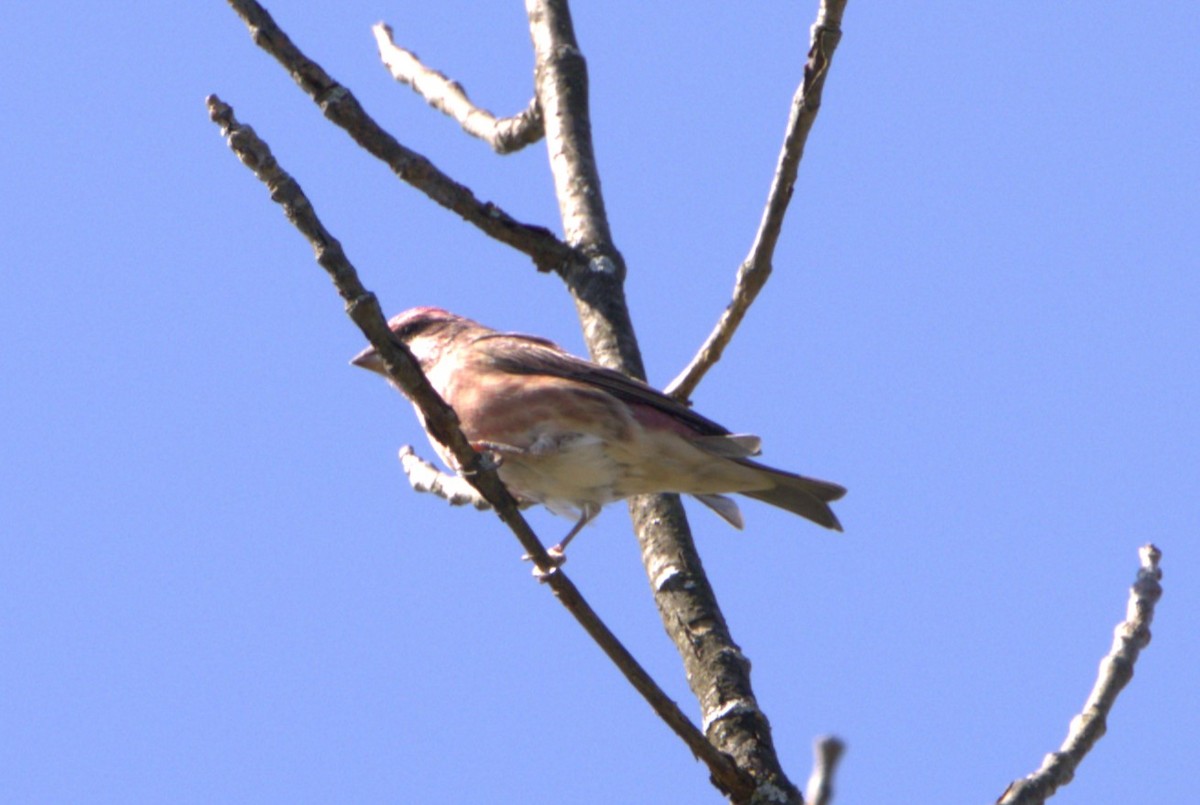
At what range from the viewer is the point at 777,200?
5621 mm

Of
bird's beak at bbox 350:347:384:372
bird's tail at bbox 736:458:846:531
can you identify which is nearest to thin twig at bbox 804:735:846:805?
bird's tail at bbox 736:458:846:531

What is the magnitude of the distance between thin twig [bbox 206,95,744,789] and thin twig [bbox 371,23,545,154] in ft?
10.9

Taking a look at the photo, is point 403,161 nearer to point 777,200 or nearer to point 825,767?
point 777,200

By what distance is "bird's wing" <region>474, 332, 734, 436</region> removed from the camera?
21.2 feet

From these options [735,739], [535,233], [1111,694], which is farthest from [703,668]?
[535,233]

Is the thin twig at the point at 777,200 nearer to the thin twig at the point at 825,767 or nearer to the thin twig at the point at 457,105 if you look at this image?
the thin twig at the point at 457,105

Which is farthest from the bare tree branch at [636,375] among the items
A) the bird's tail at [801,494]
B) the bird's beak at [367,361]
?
the bird's beak at [367,361]

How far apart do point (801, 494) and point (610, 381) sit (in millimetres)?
947

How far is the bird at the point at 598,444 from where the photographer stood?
6.50 m

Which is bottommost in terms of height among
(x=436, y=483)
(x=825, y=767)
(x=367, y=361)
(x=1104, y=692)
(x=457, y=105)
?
(x=825, y=767)

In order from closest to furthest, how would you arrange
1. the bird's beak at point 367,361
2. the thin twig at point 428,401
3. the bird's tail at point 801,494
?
the thin twig at point 428,401 < the bird's tail at point 801,494 < the bird's beak at point 367,361

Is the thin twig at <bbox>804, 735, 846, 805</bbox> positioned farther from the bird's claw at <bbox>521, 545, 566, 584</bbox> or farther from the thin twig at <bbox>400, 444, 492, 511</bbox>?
the thin twig at <bbox>400, 444, 492, 511</bbox>

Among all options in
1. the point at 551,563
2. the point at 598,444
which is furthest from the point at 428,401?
the point at 598,444

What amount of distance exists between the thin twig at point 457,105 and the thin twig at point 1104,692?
154 inches
